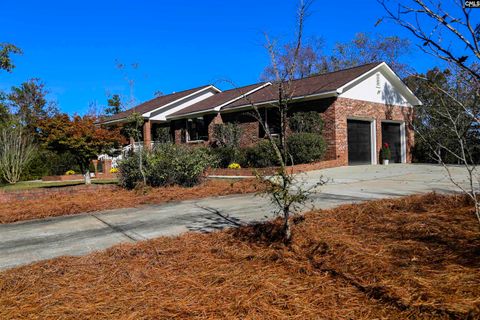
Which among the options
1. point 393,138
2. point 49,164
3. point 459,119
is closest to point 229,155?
point 393,138

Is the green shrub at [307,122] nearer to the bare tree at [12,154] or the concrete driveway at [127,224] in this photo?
the concrete driveway at [127,224]

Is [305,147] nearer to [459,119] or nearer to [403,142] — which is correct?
[403,142]

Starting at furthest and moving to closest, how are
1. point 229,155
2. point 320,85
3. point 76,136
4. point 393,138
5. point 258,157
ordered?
point 393,138 < point 229,155 < point 320,85 < point 258,157 < point 76,136

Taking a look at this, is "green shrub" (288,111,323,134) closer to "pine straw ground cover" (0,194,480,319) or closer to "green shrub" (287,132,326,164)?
"green shrub" (287,132,326,164)

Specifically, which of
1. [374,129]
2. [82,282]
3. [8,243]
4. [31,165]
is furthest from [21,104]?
[82,282]

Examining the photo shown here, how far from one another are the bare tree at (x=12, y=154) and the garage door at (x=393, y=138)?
2102cm

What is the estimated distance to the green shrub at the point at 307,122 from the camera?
61.2 feet

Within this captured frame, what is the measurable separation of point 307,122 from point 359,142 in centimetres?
358

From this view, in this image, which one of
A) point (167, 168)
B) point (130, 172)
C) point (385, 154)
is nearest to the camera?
point (167, 168)

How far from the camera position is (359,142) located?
792 inches

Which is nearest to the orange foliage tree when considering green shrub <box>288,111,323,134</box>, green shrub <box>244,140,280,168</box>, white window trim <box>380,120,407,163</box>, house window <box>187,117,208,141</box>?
green shrub <box>244,140,280,168</box>

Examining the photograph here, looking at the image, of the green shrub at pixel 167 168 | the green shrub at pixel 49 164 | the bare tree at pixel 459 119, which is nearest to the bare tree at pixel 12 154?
the green shrub at pixel 49 164

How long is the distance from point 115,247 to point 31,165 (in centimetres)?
2211

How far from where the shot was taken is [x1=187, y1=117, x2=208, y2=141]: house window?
25.4 metres
